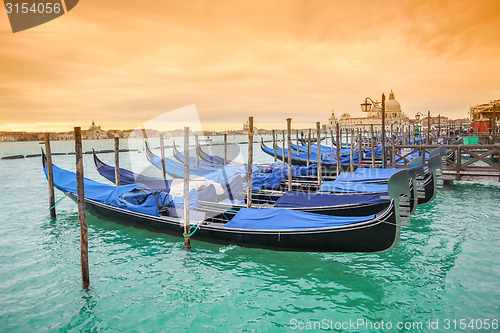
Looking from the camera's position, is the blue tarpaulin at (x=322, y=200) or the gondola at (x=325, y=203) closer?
the gondola at (x=325, y=203)

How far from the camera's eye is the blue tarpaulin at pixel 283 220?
507 cm

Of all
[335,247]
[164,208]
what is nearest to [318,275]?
[335,247]

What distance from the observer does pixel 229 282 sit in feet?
15.6

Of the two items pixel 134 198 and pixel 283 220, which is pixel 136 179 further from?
pixel 283 220

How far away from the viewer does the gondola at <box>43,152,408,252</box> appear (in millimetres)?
4648

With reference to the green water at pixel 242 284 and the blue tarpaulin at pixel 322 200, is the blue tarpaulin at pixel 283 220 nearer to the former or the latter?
the green water at pixel 242 284

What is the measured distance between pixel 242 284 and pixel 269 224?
3.87 feet

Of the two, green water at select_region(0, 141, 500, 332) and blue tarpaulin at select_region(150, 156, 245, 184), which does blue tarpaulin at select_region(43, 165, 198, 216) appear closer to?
green water at select_region(0, 141, 500, 332)

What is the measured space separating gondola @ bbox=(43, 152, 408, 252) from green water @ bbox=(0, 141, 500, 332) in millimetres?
278

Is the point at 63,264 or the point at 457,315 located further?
the point at 63,264

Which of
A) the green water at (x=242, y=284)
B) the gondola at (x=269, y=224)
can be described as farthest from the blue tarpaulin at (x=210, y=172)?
the green water at (x=242, y=284)

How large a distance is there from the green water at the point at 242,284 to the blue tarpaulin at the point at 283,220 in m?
0.52

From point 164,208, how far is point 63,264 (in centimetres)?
227

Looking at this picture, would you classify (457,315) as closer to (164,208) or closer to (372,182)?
(372,182)
